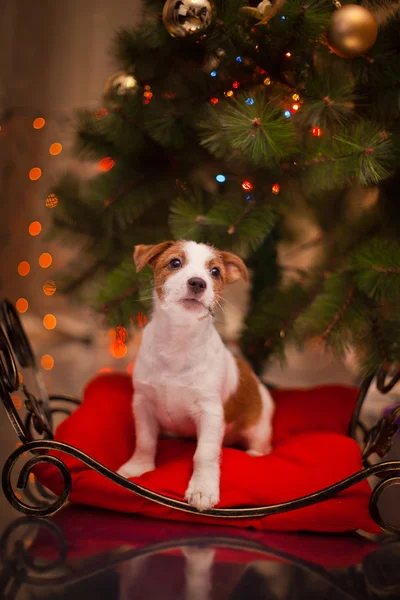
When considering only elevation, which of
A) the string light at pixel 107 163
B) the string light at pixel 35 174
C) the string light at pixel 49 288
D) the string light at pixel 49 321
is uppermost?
the string light at pixel 35 174

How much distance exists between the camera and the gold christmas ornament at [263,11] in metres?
1.26

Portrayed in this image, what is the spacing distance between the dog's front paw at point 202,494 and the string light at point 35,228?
2469 mm

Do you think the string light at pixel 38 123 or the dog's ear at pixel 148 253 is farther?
the string light at pixel 38 123

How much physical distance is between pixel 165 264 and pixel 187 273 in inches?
2.9

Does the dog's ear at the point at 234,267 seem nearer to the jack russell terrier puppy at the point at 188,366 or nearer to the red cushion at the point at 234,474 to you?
the jack russell terrier puppy at the point at 188,366

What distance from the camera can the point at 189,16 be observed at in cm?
128

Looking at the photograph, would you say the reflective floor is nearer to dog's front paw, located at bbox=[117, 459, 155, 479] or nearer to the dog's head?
dog's front paw, located at bbox=[117, 459, 155, 479]

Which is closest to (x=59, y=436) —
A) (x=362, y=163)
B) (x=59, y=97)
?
(x=362, y=163)

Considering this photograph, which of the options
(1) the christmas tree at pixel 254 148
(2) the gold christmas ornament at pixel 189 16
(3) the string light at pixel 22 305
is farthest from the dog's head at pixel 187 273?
(3) the string light at pixel 22 305

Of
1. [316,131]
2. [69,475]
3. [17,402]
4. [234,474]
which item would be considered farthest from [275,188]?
[17,402]

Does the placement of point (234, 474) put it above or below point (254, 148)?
below

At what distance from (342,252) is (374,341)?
0.50 metres

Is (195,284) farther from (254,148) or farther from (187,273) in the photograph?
(254,148)

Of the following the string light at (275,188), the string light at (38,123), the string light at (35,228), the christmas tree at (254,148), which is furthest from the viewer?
the string light at (35,228)
